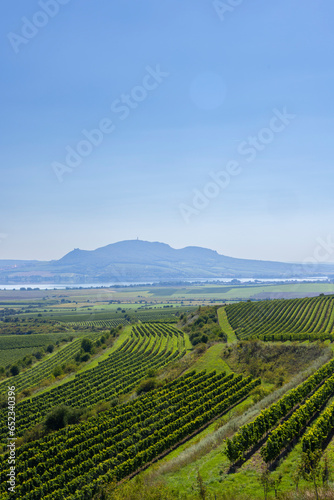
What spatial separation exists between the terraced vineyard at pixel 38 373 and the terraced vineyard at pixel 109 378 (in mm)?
10859

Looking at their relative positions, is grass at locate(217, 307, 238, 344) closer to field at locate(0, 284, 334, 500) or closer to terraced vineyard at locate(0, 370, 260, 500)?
field at locate(0, 284, 334, 500)

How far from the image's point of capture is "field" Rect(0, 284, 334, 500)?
21203 millimetres

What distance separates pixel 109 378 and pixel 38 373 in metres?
25.9

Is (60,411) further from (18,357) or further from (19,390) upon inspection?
(18,357)

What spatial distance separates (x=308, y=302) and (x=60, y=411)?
92280 millimetres

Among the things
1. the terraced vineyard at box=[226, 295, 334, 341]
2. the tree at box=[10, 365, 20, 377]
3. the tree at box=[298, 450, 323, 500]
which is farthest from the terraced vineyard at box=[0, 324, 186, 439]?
the tree at box=[298, 450, 323, 500]

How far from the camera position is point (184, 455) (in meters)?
25.2

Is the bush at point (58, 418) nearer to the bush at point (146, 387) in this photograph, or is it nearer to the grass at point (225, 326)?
the bush at point (146, 387)

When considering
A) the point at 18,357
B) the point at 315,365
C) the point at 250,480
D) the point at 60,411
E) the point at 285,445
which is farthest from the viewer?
the point at 18,357

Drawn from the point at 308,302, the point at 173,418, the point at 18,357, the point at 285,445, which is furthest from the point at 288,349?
the point at 18,357

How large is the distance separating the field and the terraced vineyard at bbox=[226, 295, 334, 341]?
289 centimetres

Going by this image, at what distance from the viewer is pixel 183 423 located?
3238 centimetres

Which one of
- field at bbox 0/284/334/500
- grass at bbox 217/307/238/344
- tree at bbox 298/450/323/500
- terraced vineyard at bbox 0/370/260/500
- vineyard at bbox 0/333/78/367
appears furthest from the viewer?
vineyard at bbox 0/333/78/367

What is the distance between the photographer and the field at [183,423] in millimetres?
21203
